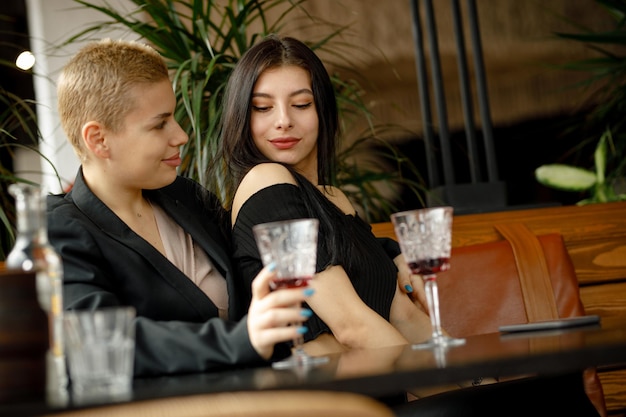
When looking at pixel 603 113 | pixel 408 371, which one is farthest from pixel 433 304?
pixel 603 113

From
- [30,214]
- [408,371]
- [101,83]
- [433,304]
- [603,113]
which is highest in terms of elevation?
[603,113]

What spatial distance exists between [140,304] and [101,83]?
364mm

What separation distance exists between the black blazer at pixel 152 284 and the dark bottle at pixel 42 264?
0.67 ft

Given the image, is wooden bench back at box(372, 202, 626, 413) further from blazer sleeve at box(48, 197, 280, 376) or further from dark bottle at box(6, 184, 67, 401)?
dark bottle at box(6, 184, 67, 401)

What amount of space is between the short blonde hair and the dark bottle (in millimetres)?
466

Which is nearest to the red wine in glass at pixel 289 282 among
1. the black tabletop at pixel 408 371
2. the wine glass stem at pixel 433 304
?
the black tabletop at pixel 408 371

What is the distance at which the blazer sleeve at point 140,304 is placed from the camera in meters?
1.27

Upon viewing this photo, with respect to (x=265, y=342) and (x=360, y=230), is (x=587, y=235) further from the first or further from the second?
(x=265, y=342)

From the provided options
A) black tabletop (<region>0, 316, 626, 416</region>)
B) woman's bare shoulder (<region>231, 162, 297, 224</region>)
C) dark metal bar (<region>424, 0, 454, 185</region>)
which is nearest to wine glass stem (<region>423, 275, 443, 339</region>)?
black tabletop (<region>0, 316, 626, 416</region>)

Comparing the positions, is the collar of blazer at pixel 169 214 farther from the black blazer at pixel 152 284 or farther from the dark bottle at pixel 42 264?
the dark bottle at pixel 42 264

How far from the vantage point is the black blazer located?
4.23ft

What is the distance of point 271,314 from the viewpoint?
1.20m

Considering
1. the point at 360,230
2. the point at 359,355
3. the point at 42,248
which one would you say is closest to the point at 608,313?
the point at 360,230

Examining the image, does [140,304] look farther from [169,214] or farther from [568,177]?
[568,177]
